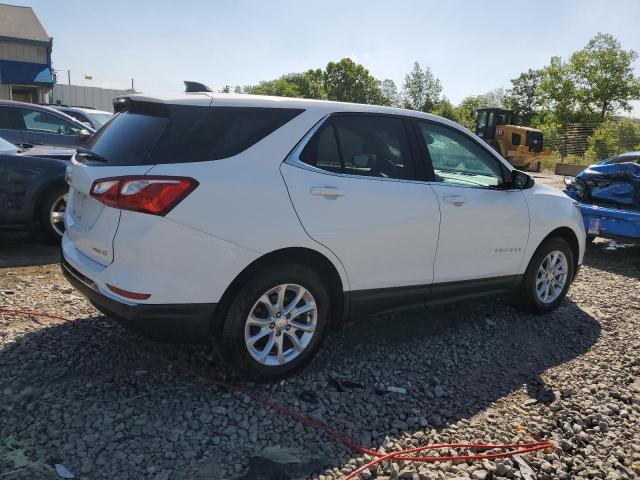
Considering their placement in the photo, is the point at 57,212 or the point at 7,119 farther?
the point at 7,119

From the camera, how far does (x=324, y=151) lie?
3.50 metres

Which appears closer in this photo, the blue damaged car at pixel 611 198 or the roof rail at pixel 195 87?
the roof rail at pixel 195 87

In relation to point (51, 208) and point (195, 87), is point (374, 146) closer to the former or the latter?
point (195, 87)

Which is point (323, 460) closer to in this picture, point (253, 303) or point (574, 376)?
point (253, 303)

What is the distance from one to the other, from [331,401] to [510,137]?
23287 millimetres

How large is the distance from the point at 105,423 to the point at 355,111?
2.51 metres

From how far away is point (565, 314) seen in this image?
204 inches

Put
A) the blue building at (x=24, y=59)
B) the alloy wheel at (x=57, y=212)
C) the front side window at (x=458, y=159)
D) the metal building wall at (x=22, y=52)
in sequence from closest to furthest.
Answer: the front side window at (x=458, y=159) → the alloy wheel at (x=57, y=212) → the blue building at (x=24, y=59) → the metal building wall at (x=22, y=52)

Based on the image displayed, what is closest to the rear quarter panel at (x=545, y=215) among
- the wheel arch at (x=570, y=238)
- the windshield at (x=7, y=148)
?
the wheel arch at (x=570, y=238)

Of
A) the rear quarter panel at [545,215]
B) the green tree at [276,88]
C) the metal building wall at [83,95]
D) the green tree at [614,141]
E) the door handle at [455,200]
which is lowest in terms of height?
the rear quarter panel at [545,215]

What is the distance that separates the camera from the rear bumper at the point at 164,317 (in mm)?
2947

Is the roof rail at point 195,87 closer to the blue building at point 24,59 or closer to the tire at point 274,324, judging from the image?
the tire at point 274,324

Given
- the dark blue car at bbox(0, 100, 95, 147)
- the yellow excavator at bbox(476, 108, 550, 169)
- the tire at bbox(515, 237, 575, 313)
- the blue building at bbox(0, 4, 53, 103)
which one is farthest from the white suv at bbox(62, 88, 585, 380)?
the blue building at bbox(0, 4, 53, 103)

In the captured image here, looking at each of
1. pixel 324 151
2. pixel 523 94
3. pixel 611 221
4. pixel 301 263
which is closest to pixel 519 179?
pixel 324 151
